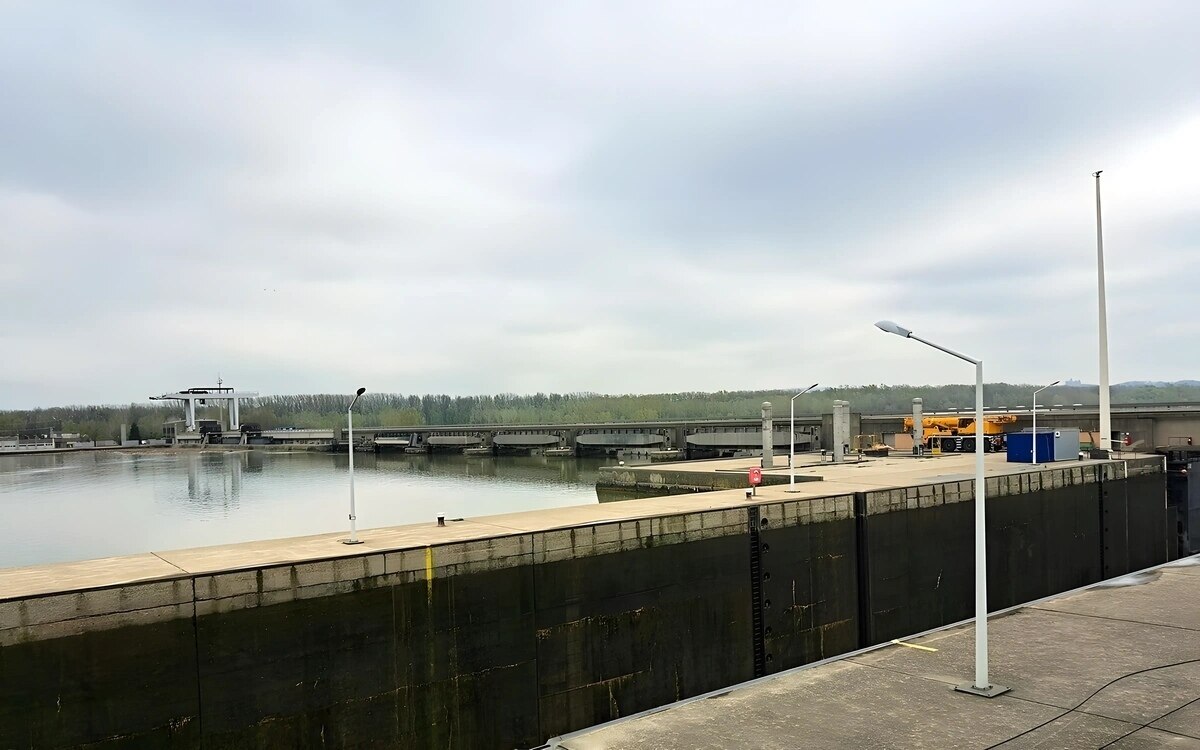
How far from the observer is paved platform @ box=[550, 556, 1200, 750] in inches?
512

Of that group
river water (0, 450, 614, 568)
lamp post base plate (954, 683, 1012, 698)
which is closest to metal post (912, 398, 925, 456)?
river water (0, 450, 614, 568)

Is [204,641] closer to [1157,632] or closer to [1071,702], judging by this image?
[1071,702]

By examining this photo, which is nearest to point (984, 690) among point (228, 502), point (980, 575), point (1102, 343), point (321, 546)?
point (980, 575)

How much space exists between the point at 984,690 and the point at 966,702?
687mm

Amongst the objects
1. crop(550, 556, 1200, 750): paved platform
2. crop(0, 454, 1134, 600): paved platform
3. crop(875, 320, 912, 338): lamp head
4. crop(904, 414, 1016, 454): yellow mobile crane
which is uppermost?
crop(875, 320, 912, 338): lamp head

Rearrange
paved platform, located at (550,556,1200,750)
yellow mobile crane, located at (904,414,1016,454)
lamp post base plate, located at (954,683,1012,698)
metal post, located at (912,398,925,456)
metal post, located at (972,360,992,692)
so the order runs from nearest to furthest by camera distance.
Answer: paved platform, located at (550,556,1200,750) → metal post, located at (972,360,992,692) → lamp post base plate, located at (954,683,1012,698) → metal post, located at (912,398,925,456) → yellow mobile crane, located at (904,414,1016,454)

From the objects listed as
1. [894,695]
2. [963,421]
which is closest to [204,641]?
[894,695]

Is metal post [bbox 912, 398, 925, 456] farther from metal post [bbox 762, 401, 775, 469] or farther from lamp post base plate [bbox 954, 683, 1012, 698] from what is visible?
lamp post base plate [bbox 954, 683, 1012, 698]

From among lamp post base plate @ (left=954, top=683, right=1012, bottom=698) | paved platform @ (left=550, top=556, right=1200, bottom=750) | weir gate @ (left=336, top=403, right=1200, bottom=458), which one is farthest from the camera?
weir gate @ (left=336, top=403, right=1200, bottom=458)

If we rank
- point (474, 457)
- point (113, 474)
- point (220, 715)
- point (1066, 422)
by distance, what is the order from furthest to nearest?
point (474, 457) < point (113, 474) < point (1066, 422) < point (220, 715)

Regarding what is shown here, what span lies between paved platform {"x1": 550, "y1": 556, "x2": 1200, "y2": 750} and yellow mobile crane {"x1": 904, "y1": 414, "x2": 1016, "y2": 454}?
146 ft

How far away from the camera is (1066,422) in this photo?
74.0 m

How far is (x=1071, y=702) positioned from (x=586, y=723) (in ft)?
36.5

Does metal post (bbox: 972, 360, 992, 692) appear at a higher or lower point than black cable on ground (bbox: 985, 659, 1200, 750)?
higher
